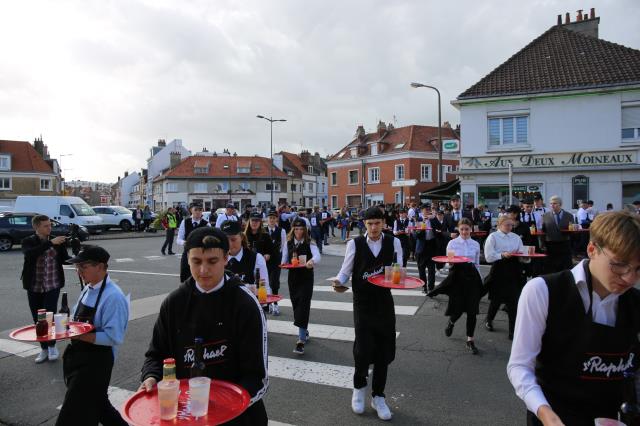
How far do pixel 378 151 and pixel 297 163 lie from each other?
900 inches

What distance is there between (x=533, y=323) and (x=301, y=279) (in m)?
4.53

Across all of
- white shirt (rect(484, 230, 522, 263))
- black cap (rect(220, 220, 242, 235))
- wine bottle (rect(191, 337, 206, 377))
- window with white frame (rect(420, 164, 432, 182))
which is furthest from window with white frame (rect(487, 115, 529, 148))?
window with white frame (rect(420, 164, 432, 182))

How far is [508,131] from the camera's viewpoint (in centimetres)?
1912

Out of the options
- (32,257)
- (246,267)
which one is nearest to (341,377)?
(246,267)

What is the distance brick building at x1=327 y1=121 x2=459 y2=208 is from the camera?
152 feet

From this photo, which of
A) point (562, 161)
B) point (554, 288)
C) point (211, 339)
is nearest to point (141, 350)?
point (211, 339)

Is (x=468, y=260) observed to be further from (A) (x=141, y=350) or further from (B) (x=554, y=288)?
(A) (x=141, y=350)

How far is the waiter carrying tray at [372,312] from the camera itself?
420 centimetres

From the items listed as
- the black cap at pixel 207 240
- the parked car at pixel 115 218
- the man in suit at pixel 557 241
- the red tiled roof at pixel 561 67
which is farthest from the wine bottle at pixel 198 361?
the parked car at pixel 115 218

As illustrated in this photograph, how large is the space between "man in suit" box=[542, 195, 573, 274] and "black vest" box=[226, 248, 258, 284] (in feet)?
19.6

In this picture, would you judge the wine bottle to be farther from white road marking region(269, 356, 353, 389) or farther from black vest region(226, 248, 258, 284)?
black vest region(226, 248, 258, 284)

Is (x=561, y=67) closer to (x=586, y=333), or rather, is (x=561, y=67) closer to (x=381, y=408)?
(x=381, y=408)

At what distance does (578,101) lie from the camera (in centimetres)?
1791

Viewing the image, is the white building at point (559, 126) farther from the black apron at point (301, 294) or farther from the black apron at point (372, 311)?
the black apron at point (372, 311)
